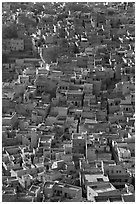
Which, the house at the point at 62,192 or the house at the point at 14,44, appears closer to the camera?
the house at the point at 62,192

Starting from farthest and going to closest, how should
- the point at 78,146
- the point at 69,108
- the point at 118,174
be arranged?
the point at 69,108 → the point at 78,146 → the point at 118,174

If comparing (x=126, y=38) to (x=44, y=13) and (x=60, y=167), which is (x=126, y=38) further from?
(x=60, y=167)

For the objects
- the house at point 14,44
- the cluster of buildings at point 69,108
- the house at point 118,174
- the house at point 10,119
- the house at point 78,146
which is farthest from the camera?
the house at point 14,44

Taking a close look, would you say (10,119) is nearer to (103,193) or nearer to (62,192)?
(62,192)

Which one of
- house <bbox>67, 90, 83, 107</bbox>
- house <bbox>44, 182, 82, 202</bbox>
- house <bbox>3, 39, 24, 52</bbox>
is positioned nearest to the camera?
house <bbox>44, 182, 82, 202</bbox>

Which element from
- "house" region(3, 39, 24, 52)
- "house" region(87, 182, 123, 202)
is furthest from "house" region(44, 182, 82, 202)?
"house" region(3, 39, 24, 52)

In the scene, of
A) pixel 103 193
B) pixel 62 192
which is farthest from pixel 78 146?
pixel 103 193

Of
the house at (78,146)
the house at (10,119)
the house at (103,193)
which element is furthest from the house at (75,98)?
the house at (103,193)

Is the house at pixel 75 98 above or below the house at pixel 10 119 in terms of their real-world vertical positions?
above

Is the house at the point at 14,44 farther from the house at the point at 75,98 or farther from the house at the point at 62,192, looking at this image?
the house at the point at 62,192

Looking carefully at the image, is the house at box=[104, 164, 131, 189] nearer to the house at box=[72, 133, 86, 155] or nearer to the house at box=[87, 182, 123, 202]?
the house at box=[87, 182, 123, 202]
